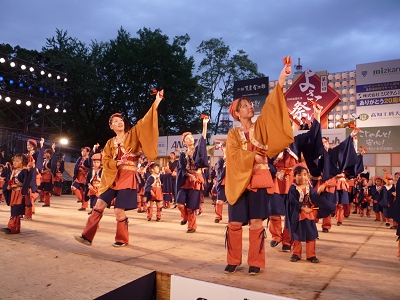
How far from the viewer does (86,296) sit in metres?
2.76

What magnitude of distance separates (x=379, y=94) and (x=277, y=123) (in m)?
15.5

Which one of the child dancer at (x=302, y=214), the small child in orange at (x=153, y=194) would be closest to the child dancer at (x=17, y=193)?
the small child in orange at (x=153, y=194)

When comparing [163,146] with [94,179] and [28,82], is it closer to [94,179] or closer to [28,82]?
[28,82]

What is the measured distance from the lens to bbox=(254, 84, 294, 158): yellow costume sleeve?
335 centimetres

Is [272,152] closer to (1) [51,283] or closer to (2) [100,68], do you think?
(1) [51,283]

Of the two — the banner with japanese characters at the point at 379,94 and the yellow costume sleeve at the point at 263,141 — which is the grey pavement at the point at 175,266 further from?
the banner with japanese characters at the point at 379,94

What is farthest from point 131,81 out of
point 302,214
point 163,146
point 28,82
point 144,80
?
point 302,214

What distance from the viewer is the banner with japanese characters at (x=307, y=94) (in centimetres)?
1638

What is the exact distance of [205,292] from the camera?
9.43 feet

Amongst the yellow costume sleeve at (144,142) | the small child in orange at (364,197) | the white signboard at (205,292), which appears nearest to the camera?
the white signboard at (205,292)

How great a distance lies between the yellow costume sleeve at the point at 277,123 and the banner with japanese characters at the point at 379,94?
47.7ft

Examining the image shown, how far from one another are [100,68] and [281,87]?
28516mm

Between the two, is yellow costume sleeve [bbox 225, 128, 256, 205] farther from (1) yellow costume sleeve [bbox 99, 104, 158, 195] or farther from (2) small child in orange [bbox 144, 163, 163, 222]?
(2) small child in orange [bbox 144, 163, 163, 222]

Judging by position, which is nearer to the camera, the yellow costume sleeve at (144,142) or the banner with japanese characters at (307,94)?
the yellow costume sleeve at (144,142)
